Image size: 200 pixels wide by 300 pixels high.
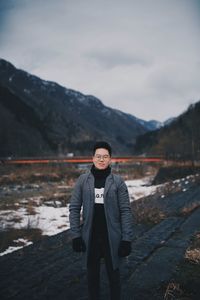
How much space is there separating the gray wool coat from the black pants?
77mm

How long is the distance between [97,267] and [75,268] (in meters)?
2.26

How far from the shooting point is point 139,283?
4727 mm

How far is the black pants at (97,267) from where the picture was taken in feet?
11.2

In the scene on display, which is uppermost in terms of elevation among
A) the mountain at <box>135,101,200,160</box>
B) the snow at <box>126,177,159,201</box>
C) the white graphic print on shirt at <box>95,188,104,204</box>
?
the mountain at <box>135,101,200,160</box>

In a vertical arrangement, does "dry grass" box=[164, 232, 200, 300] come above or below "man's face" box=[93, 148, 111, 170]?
below

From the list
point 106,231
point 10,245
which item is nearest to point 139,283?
point 106,231

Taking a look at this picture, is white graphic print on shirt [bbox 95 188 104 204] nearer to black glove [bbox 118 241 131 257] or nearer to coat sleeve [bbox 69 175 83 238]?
coat sleeve [bbox 69 175 83 238]

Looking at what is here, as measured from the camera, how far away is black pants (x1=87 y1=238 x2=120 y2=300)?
3.41m

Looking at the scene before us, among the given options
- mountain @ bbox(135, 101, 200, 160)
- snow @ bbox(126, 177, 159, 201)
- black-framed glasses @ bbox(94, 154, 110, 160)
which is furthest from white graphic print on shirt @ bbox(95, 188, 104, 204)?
mountain @ bbox(135, 101, 200, 160)

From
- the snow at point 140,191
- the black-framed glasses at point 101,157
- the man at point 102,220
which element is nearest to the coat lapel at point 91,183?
the man at point 102,220

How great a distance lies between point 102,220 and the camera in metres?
3.40

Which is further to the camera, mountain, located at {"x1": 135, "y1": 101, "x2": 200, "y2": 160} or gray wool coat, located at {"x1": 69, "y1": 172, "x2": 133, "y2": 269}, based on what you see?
mountain, located at {"x1": 135, "y1": 101, "x2": 200, "y2": 160}

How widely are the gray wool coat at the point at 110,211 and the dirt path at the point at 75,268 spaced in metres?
1.36

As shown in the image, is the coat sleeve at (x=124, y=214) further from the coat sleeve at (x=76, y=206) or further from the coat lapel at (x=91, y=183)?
the coat sleeve at (x=76, y=206)
